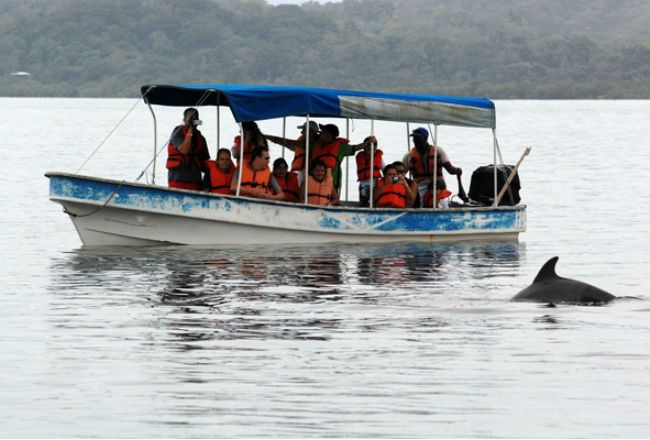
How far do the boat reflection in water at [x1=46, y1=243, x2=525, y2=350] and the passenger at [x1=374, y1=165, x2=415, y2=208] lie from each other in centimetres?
76

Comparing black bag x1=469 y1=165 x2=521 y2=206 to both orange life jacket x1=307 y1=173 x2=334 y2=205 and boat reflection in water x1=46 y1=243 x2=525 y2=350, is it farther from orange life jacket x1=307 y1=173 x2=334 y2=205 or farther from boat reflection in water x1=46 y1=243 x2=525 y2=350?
orange life jacket x1=307 y1=173 x2=334 y2=205

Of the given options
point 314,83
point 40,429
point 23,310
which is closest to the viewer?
point 40,429

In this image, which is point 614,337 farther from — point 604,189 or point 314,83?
point 314,83

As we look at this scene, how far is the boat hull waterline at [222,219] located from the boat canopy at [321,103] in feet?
4.76

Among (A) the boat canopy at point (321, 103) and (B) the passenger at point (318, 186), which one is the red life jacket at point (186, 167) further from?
(B) the passenger at point (318, 186)

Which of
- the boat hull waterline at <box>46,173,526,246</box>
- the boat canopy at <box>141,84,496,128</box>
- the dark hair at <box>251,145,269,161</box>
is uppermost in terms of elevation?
the boat canopy at <box>141,84,496,128</box>

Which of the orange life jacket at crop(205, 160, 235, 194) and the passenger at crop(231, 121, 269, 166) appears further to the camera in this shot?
the passenger at crop(231, 121, 269, 166)

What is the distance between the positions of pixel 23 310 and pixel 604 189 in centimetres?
2632

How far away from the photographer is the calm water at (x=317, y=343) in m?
8.52

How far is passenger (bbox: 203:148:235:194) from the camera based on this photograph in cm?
1775

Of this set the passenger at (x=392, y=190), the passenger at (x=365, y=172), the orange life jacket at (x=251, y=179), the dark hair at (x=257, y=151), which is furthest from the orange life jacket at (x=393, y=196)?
the dark hair at (x=257, y=151)

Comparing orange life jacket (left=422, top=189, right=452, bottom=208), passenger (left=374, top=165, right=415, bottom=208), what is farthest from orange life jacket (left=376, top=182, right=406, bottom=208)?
orange life jacket (left=422, top=189, right=452, bottom=208)

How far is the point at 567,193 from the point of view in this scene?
35.4 meters

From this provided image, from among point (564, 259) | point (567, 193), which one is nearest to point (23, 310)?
point (564, 259)
